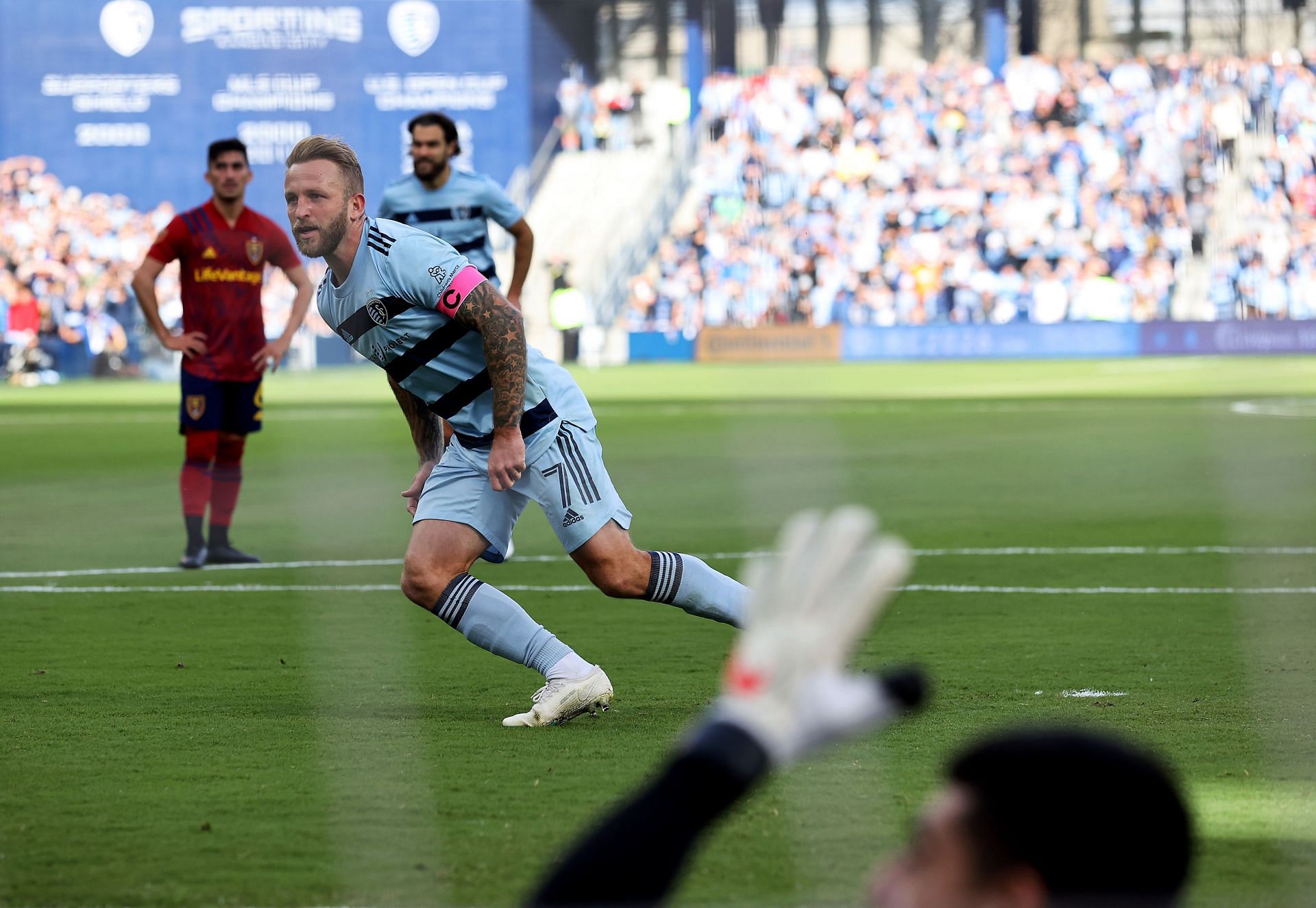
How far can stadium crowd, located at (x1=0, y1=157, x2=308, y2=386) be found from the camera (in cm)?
3619

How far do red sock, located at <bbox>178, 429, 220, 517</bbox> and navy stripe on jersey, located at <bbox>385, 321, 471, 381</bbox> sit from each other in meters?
4.42

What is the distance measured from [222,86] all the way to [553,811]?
41.3 meters

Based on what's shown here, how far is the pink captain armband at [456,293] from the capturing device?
205 inches

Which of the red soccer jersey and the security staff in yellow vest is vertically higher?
the red soccer jersey

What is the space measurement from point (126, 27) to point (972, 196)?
20.2 metres

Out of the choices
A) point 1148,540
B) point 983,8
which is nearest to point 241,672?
point 1148,540

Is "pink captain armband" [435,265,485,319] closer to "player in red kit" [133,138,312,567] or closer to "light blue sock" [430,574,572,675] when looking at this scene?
"light blue sock" [430,574,572,675]

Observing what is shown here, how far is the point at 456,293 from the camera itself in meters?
5.23

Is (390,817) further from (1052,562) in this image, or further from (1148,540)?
(1148,540)

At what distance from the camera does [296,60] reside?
42.8 m

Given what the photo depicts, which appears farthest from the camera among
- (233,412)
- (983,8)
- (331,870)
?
(983,8)

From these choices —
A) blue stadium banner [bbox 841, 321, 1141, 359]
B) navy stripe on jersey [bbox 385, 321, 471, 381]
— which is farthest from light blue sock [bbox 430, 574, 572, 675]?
blue stadium banner [bbox 841, 321, 1141, 359]

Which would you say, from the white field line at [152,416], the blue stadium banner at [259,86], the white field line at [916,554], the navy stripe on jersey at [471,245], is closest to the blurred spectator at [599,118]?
the blue stadium banner at [259,86]

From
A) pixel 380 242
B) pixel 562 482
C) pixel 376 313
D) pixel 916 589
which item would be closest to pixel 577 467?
pixel 562 482
